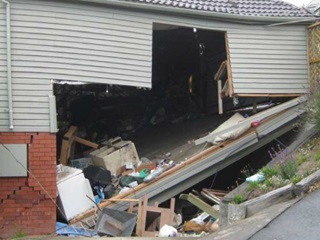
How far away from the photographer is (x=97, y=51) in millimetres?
9227

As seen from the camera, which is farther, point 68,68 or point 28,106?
point 68,68

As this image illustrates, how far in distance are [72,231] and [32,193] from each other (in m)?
1.07

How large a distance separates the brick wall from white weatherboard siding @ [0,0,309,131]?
0.25 m

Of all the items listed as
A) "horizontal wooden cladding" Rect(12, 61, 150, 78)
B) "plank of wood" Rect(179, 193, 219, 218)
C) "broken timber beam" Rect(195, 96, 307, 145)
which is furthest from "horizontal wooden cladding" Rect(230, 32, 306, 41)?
"plank of wood" Rect(179, 193, 219, 218)

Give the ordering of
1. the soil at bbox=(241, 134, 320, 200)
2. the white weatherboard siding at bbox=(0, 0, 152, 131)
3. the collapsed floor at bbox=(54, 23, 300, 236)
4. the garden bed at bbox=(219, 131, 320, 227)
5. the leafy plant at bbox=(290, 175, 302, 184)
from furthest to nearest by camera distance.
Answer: the collapsed floor at bbox=(54, 23, 300, 236) → the white weatherboard siding at bbox=(0, 0, 152, 131) → the soil at bbox=(241, 134, 320, 200) → the leafy plant at bbox=(290, 175, 302, 184) → the garden bed at bbox=(219, 131, 320, 227)

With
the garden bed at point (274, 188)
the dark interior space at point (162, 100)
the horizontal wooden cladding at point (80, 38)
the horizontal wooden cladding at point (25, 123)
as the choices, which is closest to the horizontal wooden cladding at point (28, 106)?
the horizontal wooden cladding at point (25, 123)

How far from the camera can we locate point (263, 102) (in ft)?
39.0

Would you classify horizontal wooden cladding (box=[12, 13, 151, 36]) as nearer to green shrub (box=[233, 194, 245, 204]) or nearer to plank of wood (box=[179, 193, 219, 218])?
plank of wood (box=[179, 193, 219, 218])

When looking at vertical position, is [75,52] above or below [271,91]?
above

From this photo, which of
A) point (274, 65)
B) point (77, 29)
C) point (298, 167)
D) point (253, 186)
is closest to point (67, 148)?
point (77, 29)

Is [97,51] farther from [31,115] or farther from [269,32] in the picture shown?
[269,32]

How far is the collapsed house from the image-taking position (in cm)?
854

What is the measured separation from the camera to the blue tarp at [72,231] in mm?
8359

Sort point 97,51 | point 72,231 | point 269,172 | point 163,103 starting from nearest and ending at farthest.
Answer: point 269,172 < point 72,231 < point 97,51 < point 163,103
